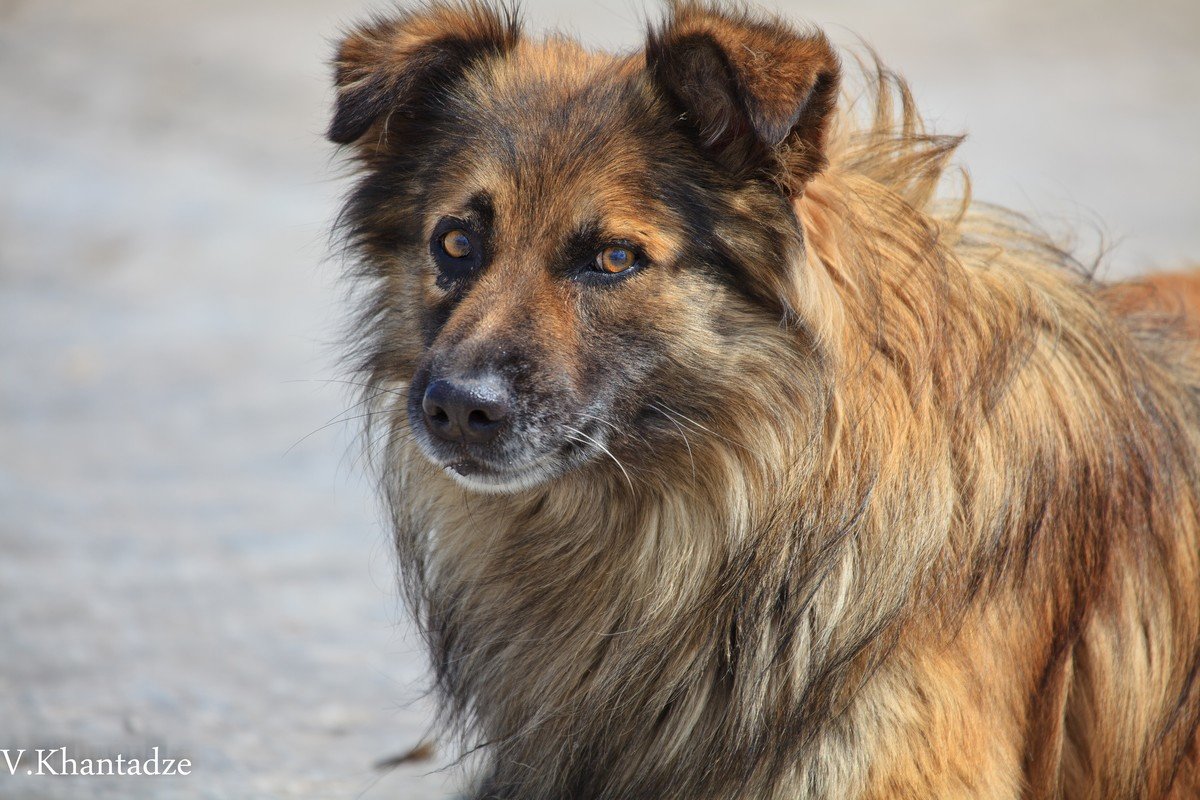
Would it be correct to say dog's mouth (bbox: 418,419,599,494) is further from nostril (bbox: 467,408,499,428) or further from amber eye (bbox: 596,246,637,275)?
amber eye (bbox: 596,246,637,275)

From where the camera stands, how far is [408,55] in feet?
11.3

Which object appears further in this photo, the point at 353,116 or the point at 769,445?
the point at 353,116

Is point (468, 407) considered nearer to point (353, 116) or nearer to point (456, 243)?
point (456, 243)

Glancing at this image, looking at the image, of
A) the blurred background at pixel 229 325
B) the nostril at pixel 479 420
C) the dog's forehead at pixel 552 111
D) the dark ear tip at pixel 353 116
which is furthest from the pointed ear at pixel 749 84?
the blurred background at pixel 229 325

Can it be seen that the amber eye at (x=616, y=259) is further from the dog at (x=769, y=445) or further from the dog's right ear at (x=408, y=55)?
the dog's right ear at (x=408, y=55)

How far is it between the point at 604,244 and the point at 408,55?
31.3 inches

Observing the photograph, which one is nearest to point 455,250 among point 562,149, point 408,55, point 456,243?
point 456,243

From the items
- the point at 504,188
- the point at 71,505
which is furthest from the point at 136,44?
the point at 504,188

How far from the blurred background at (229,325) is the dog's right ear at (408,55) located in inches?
22.8

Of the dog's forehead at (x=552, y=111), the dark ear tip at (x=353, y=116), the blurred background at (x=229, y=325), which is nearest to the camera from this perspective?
the dog's forehead at (x=552, y=111)

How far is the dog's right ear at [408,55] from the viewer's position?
133 inches

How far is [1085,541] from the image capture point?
3277 millimetres

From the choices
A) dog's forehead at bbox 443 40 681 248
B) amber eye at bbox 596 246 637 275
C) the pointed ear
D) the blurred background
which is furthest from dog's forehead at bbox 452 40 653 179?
the blurred background

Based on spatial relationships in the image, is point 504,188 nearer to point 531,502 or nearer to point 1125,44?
point 531,502
